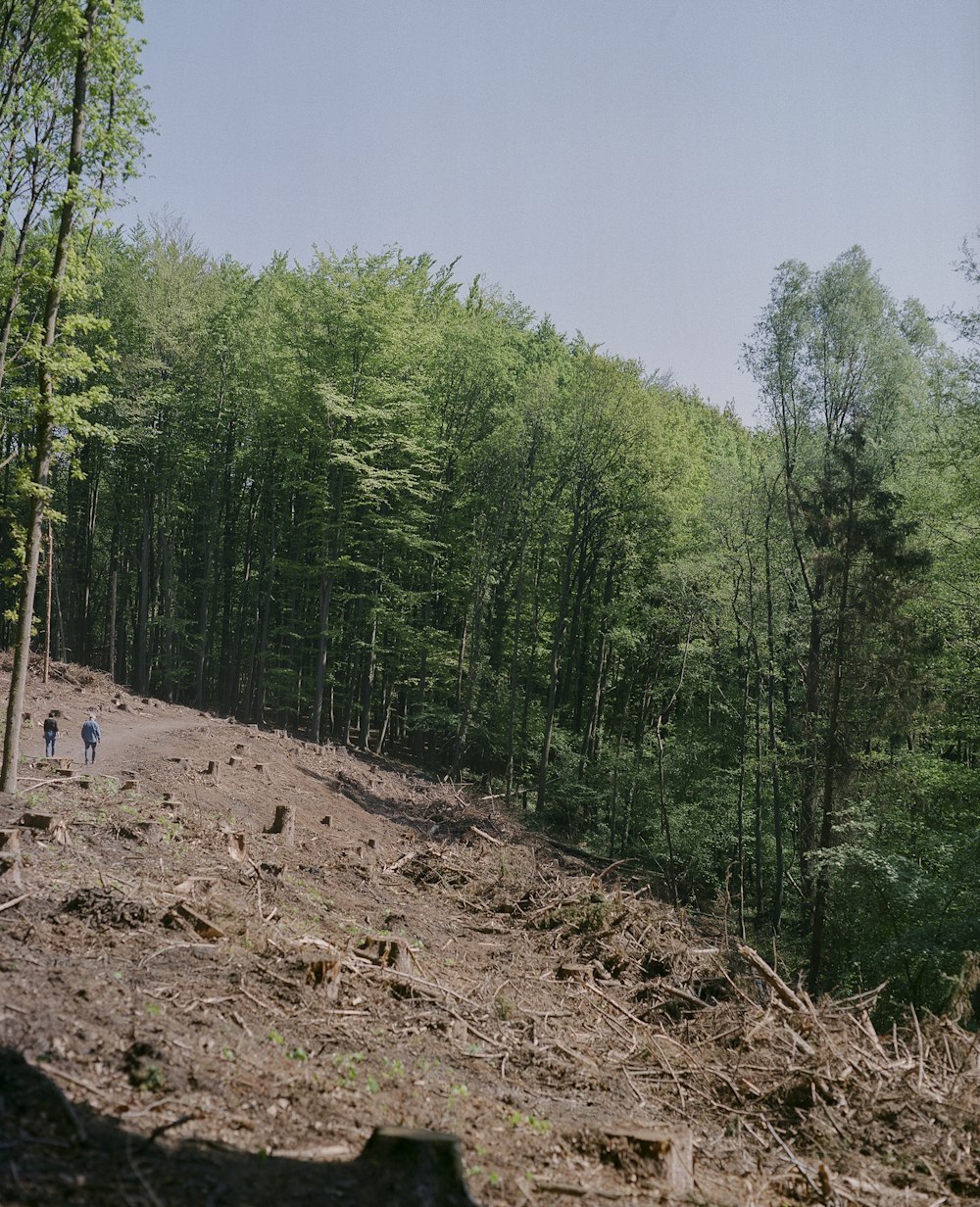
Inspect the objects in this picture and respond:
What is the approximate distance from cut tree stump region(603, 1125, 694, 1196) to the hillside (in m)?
0.02

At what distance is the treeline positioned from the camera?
18203 millimetres

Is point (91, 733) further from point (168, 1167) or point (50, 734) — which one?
point (168, 1167)

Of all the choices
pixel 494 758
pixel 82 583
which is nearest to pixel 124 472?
pixel 82 583

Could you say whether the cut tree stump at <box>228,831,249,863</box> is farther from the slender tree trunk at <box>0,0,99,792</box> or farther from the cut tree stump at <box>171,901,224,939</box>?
the cut tree stump at <box>171,901,224,939</box>

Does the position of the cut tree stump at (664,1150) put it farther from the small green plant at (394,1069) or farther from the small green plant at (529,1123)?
the small green plant at (394,1069)

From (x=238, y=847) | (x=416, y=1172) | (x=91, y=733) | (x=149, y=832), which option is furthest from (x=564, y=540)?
(x=416, y=1172)

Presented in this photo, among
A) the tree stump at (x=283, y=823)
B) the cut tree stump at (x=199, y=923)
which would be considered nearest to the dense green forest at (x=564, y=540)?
the tree stump at (x=283, y=823)

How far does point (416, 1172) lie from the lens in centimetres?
416

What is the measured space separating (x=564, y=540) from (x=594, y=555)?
127cm

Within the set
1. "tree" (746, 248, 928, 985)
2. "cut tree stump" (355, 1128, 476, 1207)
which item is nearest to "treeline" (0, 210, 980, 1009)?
"tree" (746, 248, 928, 985)

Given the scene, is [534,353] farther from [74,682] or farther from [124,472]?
[74,682]

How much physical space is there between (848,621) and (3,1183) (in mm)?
18487

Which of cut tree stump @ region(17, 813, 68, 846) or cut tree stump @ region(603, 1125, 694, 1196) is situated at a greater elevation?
cut tree stump @ region(17, 813, 68, 846)

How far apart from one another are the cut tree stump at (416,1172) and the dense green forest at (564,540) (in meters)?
9.72
